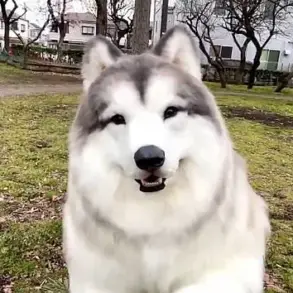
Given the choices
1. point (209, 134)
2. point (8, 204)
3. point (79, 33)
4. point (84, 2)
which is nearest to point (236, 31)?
point (84, 2)

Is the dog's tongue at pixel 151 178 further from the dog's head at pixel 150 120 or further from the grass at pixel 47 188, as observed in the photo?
the grass at pixel 47 188

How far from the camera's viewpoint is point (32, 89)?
40.2ft

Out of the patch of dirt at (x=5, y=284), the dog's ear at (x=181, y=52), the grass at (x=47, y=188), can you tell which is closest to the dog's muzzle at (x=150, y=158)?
the dog's ear at (x=181, y=52)

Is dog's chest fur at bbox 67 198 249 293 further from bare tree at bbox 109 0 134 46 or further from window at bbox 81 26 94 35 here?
window at bbox 81 26 94 35

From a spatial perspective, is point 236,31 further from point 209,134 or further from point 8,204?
point 209,134

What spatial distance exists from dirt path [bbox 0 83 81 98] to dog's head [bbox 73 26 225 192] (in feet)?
29.1

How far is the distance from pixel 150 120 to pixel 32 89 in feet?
36.2

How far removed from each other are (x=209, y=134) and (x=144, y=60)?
404mm

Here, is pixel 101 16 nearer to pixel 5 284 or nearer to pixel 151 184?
pixel 5 284

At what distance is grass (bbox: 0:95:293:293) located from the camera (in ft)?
9.16

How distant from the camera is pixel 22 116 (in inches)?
299

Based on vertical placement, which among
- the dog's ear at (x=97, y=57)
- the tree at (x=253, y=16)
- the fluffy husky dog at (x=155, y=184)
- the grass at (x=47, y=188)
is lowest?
the grass at (x=47, y=188)

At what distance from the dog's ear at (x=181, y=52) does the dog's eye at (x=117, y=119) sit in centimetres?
35

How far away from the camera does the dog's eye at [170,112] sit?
5.85 ft
